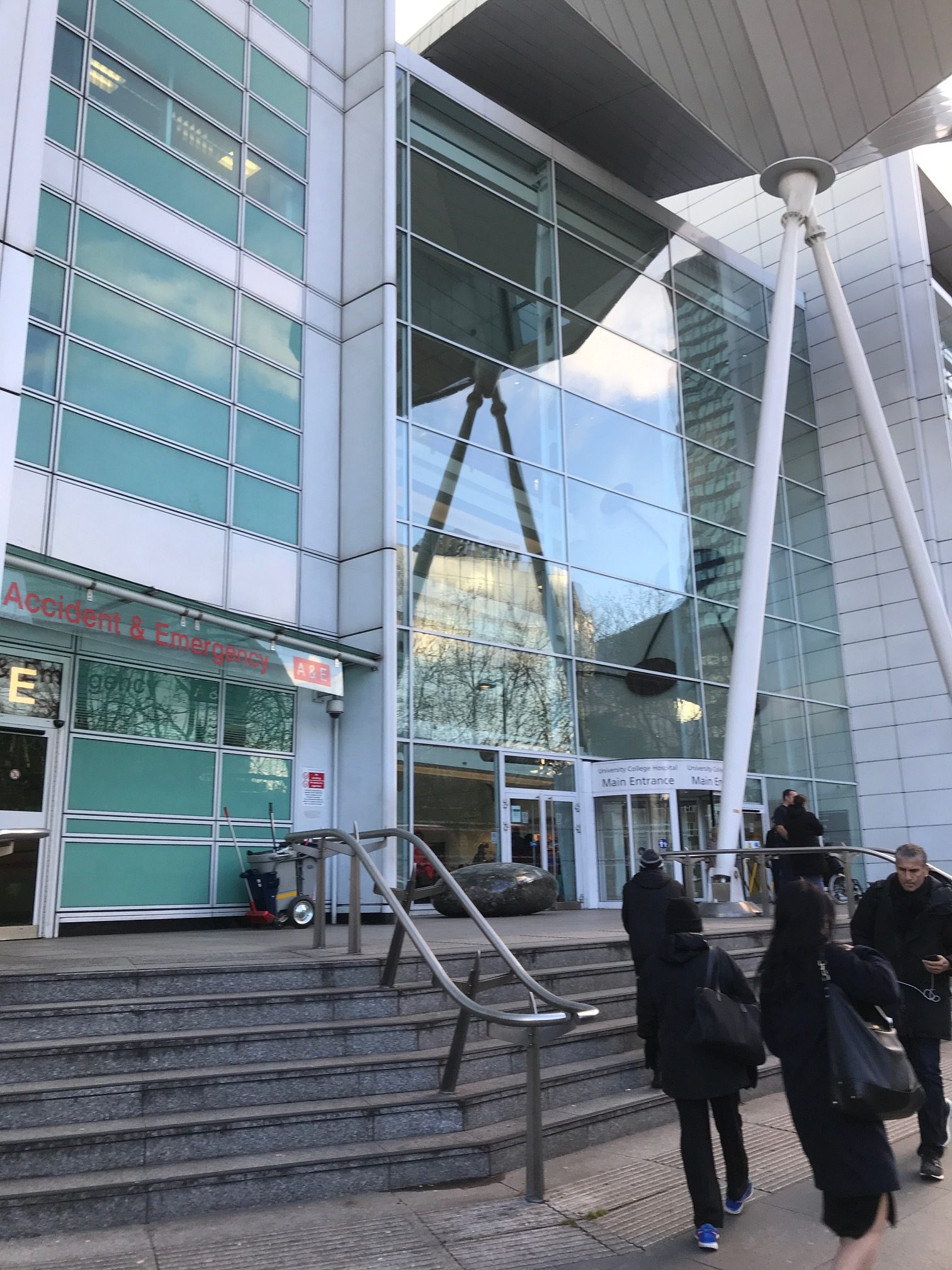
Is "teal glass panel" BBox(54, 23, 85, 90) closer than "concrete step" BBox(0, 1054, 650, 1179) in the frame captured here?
No

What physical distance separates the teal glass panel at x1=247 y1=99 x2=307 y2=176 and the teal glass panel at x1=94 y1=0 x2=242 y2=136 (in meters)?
0.28

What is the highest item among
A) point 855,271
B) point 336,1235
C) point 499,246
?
point 855,271

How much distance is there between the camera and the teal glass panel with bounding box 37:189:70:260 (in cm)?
1338

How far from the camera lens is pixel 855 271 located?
1102 inches

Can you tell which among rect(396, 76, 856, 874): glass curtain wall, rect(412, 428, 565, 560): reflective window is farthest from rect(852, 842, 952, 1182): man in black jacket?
rect(412, 428, 565, 560): reflective window

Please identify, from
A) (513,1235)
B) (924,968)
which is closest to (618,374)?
(924,968)

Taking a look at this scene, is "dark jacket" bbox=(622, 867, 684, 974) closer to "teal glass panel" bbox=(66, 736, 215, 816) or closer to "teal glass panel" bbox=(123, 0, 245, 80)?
"teal glass panel" bbox=(66, 736, 215, 816)

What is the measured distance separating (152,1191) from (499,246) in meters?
18.5

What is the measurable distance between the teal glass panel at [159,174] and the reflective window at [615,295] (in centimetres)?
776

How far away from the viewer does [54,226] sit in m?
13.5

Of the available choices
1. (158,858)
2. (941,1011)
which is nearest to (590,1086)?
(941,1011)

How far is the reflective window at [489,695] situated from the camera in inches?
645

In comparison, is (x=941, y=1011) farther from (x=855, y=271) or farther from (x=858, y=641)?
(x=855, y=271)

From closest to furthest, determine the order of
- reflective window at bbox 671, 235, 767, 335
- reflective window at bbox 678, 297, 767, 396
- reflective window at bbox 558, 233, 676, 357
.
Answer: reflective window at bbox 558, 233, 676, 357
reflective window at bbox 678, 297, 767, 396
reflective window at bbox 671, 235, 767, 335
